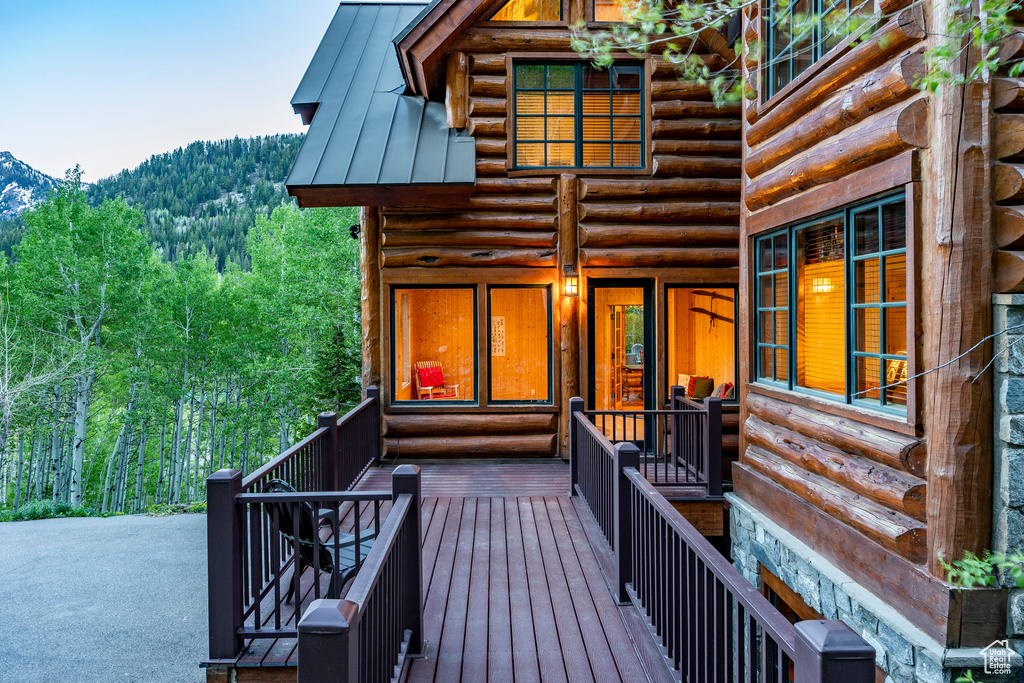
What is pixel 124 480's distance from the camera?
22734mm

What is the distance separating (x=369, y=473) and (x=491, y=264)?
3.23 m

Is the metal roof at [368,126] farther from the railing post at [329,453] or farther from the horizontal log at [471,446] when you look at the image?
the horizontal log at [471,446]

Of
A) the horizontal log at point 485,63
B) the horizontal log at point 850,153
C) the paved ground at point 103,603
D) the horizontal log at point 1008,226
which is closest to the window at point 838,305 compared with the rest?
the horizontal log at point 850,153

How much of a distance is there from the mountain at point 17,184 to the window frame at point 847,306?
8140 centimetres

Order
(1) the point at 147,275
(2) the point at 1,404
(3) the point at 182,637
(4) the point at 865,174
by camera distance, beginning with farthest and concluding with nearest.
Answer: (1) the point at 147,275 < (2) the point at 1,404 < (3) the point at 182,637 < (4) the point at 865,174

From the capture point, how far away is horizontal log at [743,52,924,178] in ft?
11.4

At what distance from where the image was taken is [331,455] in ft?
17.7

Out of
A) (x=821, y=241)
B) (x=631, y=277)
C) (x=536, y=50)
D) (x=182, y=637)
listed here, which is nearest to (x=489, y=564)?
(x=182, y=637)

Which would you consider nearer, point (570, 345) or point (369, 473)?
point (369, 473)

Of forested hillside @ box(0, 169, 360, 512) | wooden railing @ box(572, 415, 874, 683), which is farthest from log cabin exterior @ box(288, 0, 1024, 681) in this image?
forested hillside @ box(0, 169, 360, 512)

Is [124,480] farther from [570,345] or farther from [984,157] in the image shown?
[984,157]

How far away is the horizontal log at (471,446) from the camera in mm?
→ 7914

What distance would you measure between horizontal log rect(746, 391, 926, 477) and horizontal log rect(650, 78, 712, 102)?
183 inches

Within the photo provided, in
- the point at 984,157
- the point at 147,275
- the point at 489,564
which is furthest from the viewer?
the point at 147,275
